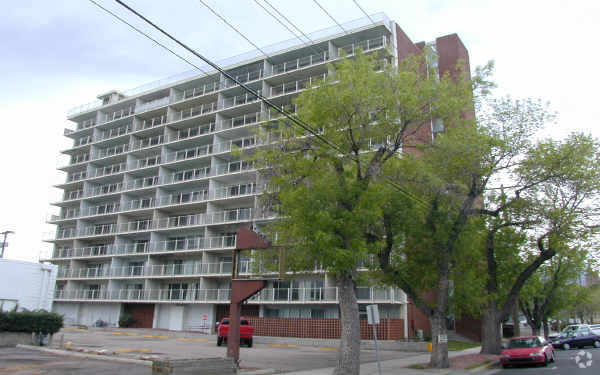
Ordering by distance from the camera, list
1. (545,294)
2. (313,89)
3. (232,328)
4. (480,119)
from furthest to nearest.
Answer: (545,294) < (480,119) < (313,89) < (232,328)

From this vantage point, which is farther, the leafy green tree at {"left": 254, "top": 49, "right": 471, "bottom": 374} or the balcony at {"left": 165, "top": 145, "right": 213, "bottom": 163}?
the balcony at {"left": 165, "top": 145, "right": 213, "bottom": 163}

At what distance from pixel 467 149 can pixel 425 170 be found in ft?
6.19

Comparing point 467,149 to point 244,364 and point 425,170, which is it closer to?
point 425,170

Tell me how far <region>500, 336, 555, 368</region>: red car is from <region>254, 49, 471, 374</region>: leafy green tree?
3650mm

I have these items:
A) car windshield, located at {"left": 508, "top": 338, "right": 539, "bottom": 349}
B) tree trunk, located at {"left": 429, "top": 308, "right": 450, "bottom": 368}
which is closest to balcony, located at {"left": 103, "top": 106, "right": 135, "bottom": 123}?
tree trunk, located at {"left": 429, "top": 308, "right": 450, "bottom": 368}

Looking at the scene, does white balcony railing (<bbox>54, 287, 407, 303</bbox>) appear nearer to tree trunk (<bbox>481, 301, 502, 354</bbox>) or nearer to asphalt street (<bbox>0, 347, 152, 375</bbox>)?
tree trunk (<bbox>481, 301, 502, 354</bbox>)

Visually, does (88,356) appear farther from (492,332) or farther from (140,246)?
(140,246)

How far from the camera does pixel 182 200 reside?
46750 millimetres

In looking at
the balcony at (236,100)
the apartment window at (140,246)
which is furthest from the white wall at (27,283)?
the balcony at (236,100)

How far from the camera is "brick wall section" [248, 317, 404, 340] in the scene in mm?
30062

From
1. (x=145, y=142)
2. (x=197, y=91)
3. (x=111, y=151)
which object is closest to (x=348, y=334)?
(x=197, y=91)

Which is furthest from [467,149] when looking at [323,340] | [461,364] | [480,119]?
[323,340]

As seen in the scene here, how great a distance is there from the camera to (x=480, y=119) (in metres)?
21.4

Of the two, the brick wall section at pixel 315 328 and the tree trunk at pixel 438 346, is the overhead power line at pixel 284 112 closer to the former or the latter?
the tree trunk at pixel 438 346
